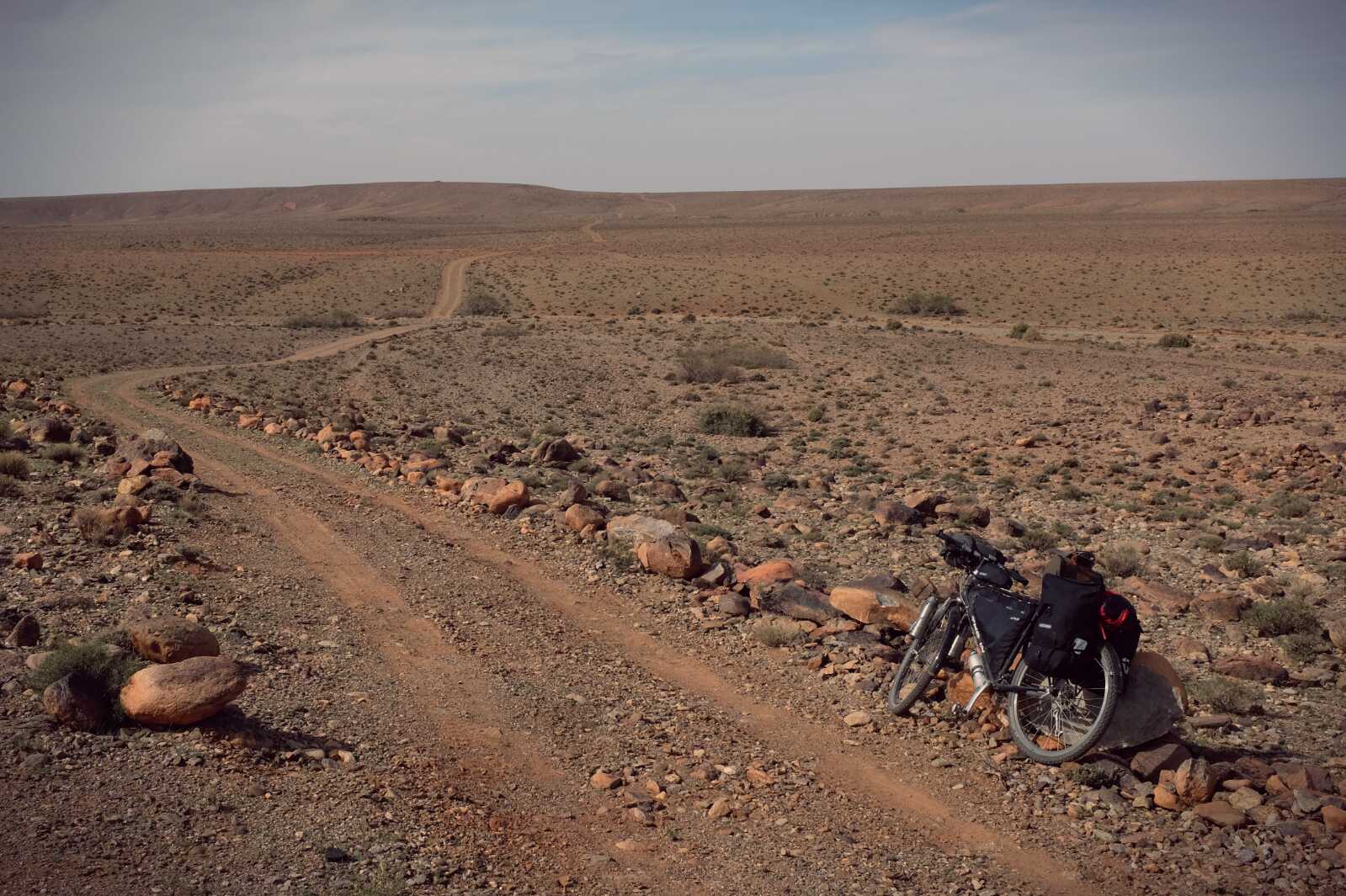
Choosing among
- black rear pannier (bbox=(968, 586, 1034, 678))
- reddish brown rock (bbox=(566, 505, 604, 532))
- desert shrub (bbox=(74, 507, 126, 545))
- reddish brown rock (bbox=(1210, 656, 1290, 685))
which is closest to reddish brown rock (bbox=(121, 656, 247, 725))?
desert shrub (bbox=(74, 507, 126, 545))

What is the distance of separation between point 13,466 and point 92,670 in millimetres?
8146

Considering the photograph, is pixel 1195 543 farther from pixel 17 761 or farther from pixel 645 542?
pixel 17 761

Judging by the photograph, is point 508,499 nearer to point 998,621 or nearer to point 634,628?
point 634,628

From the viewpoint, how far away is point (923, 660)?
299 inches

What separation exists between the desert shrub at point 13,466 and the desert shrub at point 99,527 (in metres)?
3.08

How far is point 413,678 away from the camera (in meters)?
7.98

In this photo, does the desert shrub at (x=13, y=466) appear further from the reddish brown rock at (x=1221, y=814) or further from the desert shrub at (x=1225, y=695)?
the desert shrub at (x=1225, y=695)

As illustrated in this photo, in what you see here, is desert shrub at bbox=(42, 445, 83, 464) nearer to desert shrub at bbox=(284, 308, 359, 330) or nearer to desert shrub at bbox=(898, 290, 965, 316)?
desert shrub at bbox=(284, 308, 359, 330)

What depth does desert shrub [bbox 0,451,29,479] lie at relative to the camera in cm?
1295

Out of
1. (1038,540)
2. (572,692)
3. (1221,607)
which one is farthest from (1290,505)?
(572,692)

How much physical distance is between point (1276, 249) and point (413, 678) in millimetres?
85202

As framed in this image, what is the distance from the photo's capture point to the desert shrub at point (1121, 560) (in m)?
12.3

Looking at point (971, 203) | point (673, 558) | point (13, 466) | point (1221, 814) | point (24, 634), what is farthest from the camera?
point (971, 203)

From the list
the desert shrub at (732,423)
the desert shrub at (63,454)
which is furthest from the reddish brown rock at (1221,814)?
the desert shrub at (732,423)
